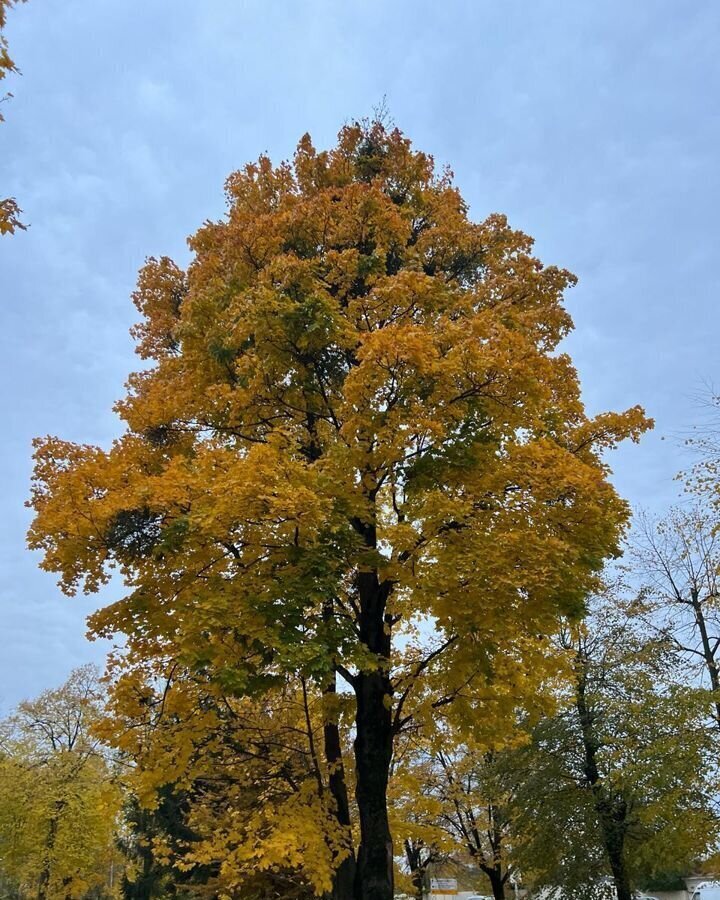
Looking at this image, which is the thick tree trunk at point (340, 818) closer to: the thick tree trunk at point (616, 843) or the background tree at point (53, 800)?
the thick tree trunk at point (616, 843)

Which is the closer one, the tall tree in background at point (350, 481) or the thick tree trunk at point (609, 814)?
the tall tree in background at point (350, 481)

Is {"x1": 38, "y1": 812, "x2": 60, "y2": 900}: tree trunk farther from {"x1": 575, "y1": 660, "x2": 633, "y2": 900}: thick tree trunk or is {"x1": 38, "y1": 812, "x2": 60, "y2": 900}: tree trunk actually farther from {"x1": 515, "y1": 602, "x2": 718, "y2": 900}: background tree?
{"x1": 575, "y1": 660, "x2": 633, "y2": 900}: thick tree trunk

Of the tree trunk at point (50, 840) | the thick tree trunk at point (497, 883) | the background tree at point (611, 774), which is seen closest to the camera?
the background tree at point (611, 774)

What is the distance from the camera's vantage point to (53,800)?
2208cm

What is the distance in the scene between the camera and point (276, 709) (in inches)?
396

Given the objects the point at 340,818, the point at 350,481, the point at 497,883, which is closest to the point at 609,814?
the point at 497,883

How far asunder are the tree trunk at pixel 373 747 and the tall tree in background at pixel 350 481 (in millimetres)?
23

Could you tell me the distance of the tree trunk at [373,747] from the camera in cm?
747

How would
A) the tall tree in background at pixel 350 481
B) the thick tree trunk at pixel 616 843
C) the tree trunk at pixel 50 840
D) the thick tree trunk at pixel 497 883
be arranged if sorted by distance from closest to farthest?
the tall tree in background at pixel 350 481 < the thick tree trunk at pixel 616 843 < the thick tree trunk at pixel 497 883 < the tree trunk at pixel 50 840

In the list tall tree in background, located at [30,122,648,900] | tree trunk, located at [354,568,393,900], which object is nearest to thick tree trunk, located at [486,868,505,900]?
tall tree in background, located at [30,122,648,900]

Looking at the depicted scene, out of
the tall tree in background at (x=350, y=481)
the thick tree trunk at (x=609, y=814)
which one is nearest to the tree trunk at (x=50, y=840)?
the thick tree trunk at (x=609, y=814)

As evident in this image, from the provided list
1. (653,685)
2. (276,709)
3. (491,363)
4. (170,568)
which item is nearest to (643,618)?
(653,685)

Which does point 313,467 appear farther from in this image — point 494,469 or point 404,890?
point 404,890

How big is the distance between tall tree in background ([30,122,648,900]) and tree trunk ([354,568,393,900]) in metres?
0.02
